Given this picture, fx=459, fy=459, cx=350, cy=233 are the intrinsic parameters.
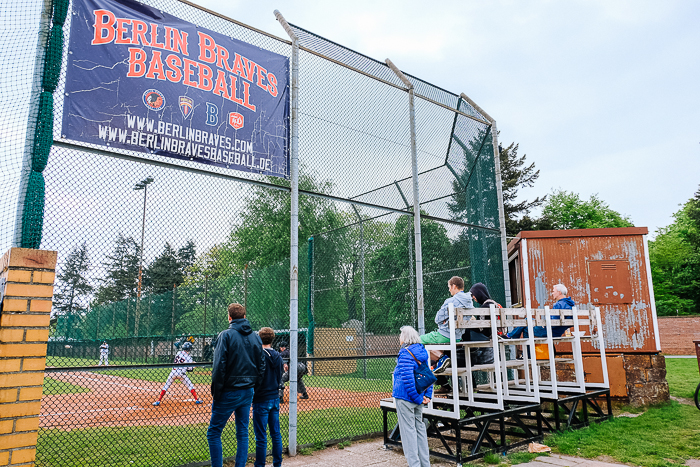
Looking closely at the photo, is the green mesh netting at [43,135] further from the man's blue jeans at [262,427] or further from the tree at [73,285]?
the man's blue jeans at [262,427]

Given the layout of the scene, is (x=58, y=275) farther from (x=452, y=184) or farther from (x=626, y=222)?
(x=626, y=222)

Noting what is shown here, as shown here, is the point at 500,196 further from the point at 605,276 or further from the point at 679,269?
the point at 679,269

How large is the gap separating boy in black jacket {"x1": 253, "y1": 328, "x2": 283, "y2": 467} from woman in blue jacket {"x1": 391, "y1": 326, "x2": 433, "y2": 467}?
4.09ft

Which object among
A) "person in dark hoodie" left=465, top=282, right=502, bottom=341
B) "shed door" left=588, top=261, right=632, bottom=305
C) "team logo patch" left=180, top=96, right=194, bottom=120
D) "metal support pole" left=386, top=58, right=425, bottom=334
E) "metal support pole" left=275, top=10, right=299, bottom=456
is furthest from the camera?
"shed door" left=588, top=261, right=632, bottom=305

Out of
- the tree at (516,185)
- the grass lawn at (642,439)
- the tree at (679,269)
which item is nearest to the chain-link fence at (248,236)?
the grass lawn at (642,439)

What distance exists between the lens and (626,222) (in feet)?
155

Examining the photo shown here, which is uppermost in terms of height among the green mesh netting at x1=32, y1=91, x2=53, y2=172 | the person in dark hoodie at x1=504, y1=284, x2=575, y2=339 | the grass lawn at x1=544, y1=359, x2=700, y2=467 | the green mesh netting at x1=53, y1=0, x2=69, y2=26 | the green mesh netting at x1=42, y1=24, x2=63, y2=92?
the green mesh netting at x1=53, y1=0, x2=69, y2=26

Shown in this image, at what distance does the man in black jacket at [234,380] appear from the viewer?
159 inches

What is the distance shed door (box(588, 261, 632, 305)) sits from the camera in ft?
28.2

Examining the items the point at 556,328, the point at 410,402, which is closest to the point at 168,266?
the point at 410,402

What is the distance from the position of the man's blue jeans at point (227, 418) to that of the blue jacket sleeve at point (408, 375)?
145 cm

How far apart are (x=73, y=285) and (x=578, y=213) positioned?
152 feet

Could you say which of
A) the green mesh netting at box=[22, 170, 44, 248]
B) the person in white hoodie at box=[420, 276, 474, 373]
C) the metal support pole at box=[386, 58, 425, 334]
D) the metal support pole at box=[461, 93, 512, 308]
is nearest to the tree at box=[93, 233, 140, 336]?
the green mesh netting at box=[22, 170, 44, 248]

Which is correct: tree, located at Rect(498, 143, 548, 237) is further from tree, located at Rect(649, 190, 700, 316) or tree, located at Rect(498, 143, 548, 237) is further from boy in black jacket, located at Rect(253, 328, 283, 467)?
boy in black jacket, located at Rect(253, 328, 283, 467)
